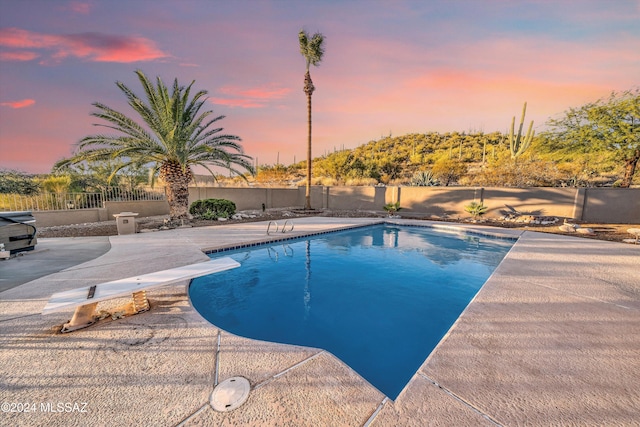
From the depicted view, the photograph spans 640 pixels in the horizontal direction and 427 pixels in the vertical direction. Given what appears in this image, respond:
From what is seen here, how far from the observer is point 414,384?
205 cm

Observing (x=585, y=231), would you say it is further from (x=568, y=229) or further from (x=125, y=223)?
(x=125, y=223)

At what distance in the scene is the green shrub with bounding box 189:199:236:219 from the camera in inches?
465

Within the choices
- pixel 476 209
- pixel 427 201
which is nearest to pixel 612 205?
pixel 476 209

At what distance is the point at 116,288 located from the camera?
2992 mm

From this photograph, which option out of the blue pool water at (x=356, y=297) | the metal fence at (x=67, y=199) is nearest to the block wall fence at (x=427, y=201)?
the metal fence at (x=67, y=199)

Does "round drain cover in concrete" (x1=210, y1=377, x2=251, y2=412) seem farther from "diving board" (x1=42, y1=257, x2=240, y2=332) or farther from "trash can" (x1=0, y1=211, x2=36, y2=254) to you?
"trash can" (x1=0, y1=211, x2=36, y2=254)

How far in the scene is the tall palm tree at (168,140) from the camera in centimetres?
897

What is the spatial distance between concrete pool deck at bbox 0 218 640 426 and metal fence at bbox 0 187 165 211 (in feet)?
28.2

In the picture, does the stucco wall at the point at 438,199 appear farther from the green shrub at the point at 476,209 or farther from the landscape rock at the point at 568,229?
the landscape rock at the point at 568,229

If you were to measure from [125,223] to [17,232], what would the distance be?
2855 mm

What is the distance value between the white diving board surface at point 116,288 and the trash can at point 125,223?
21.7 feet

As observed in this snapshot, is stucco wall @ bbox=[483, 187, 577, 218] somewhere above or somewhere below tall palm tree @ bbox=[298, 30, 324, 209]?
below

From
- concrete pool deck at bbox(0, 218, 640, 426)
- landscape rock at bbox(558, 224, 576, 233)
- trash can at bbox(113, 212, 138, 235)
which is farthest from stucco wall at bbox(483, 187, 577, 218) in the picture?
trash can at bbox(113, 212, 138, 235)

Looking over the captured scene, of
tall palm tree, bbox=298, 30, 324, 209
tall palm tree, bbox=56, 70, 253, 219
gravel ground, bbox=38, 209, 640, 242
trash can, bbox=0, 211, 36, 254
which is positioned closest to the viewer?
trash can, bbox=0, 211, 36, 254
